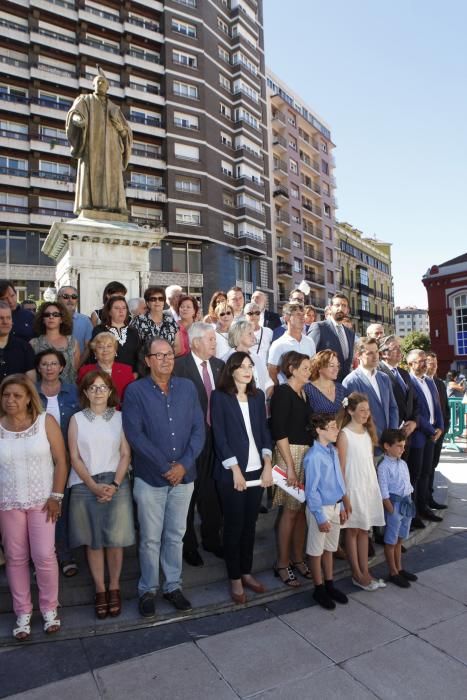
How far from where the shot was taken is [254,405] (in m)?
3.89

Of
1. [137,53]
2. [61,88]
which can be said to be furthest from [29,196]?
[137,53]

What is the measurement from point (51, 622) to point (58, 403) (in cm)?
159

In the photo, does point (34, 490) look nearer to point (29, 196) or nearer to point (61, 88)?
point (29, 196)

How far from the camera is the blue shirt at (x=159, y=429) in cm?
345

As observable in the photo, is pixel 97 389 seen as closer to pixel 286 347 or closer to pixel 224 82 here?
pixel 286 347

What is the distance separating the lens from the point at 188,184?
37.1 m

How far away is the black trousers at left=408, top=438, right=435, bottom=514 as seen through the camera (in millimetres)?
5582

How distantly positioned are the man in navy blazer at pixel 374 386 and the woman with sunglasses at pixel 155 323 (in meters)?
1.91

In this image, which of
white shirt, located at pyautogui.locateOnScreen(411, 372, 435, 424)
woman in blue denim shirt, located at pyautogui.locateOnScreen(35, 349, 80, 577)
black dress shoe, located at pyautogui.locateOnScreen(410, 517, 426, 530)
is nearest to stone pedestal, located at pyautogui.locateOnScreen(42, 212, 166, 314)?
woman in blue denim shirt, located at pyautogui.locateOnScreen(35, 349, 80, 577)

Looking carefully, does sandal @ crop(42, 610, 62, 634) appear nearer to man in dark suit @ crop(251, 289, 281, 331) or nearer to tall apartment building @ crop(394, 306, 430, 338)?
man in dark suit @ crop(251, 289, 281, 331)

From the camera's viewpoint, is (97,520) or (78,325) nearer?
(97,520)

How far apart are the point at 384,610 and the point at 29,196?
36.1 metres

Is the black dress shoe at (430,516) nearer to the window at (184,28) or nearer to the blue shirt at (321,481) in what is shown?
the blue shirt at (321,481)

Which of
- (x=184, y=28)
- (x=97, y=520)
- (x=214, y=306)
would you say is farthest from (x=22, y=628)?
(x=184, y=28)
